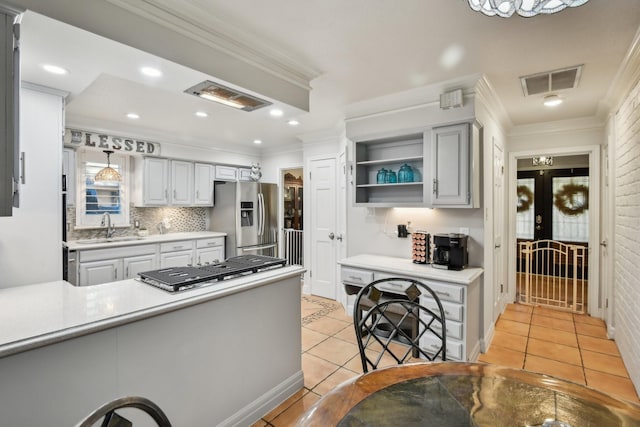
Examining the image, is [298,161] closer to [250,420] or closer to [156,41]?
[156,41]

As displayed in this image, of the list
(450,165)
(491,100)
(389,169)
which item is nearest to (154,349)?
(450,165)

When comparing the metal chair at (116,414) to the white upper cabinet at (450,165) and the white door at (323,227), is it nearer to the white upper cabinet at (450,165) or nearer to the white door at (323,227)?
the white upper cabinet at (450,165)

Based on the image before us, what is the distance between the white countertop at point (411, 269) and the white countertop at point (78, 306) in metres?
1.39

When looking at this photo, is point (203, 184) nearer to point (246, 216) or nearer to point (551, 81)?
point (246, 216)

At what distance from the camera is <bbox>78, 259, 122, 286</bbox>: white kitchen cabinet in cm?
375

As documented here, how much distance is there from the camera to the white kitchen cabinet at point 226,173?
18.0 ft

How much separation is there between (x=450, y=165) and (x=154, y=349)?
2735mm

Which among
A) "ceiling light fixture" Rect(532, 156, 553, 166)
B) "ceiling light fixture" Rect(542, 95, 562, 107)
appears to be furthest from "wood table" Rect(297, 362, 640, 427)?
"ceiling light fixture" Rect(532, 156, 553, 166)

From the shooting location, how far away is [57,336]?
1.24 meters

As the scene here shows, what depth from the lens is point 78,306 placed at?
1.54 m

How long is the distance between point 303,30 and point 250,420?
2.54 m

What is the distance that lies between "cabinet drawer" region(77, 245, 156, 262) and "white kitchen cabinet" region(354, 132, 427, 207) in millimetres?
2946

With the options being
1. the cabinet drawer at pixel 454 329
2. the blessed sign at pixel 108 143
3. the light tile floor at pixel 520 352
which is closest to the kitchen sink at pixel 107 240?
the blessed sign at pixel 108 143

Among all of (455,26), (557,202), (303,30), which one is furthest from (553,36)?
(557,202)
